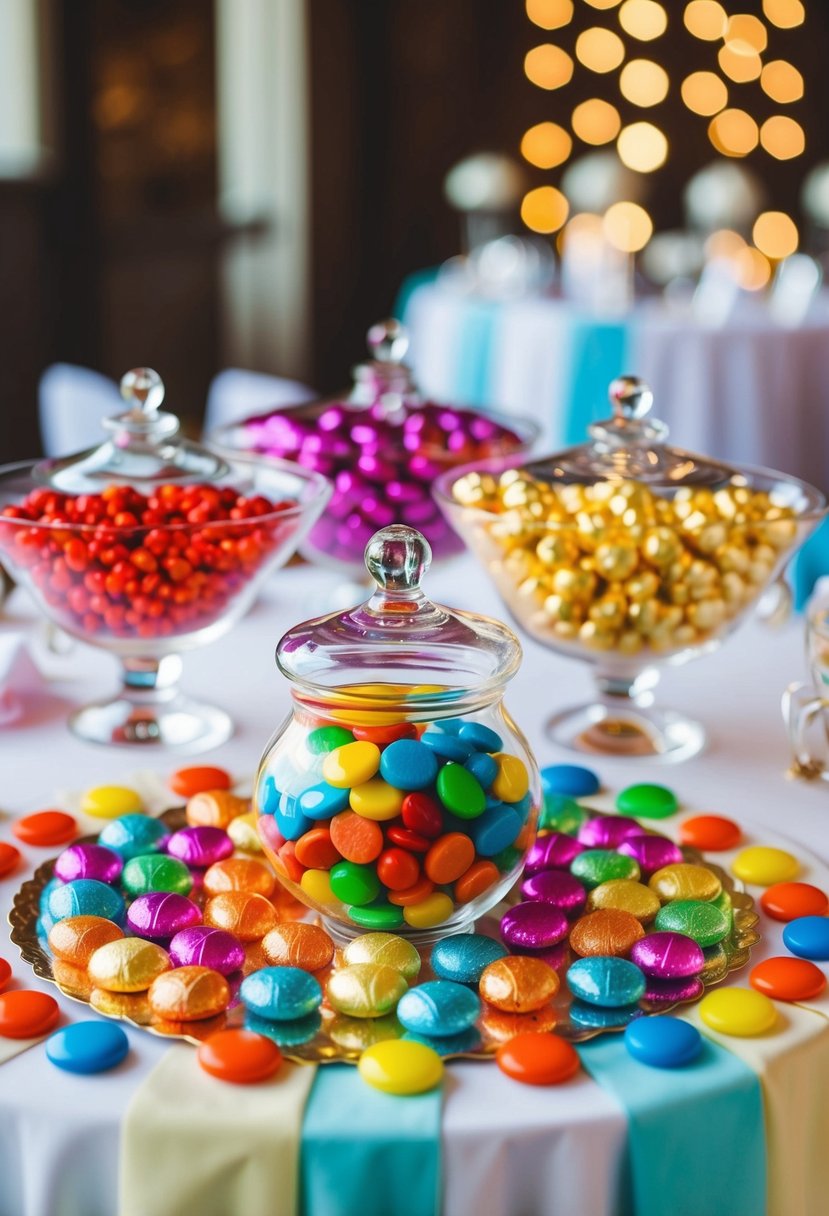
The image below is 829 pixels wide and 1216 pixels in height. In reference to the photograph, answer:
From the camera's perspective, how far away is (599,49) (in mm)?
5566

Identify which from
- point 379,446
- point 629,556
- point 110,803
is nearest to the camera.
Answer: point 110,803

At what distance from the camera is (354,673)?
2.54ft

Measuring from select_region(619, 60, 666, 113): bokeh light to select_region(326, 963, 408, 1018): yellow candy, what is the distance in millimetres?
5488

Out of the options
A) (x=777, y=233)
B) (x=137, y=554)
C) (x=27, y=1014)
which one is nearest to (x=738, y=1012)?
(x=27, y=1014)

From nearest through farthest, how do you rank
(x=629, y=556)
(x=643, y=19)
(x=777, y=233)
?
(x=629, y=556), (x=643, y=19), (x=777, y=233)

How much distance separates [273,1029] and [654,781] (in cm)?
46

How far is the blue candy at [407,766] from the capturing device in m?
0.73

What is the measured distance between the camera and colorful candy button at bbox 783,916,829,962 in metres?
0.79

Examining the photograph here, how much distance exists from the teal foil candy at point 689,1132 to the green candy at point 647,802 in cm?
30

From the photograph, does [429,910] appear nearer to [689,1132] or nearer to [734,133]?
[689,1132]

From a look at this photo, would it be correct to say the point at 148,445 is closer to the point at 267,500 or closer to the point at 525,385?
the point at 267,500

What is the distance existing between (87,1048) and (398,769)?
0.20 meters

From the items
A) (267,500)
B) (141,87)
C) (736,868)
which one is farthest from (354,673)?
(141,87)

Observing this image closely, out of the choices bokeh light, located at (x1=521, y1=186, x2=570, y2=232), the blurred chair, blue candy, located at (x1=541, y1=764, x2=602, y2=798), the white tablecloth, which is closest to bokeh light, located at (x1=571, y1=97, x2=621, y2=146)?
bokeh light, located at (x1=521, y1=186, x2=570, y2=232)
